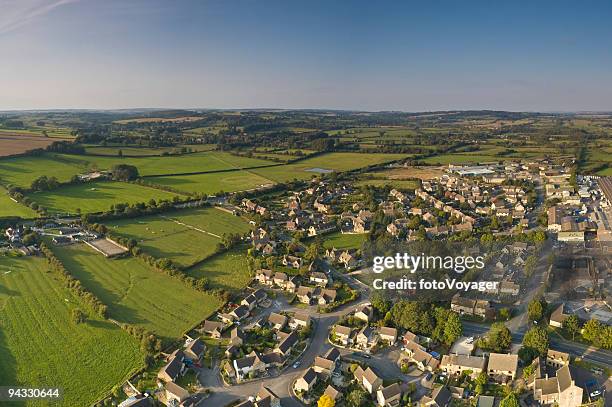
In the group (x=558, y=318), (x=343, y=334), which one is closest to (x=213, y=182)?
(x=343, y=334)

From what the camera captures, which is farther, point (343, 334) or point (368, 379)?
point (343, 334)

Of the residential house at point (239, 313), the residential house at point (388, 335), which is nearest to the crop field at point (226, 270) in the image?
the residential house at point (239, 313)

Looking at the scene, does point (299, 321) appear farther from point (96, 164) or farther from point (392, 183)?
point (96, 164)

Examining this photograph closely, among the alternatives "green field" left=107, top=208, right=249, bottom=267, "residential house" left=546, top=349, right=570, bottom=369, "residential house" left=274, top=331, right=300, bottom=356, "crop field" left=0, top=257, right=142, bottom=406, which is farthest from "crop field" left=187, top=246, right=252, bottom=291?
"residential house" left=546, top=349, right=570, bottom=369

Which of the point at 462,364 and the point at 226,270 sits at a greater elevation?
the point at 226,270

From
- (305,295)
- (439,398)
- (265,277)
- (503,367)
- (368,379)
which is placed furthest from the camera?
(265,277)

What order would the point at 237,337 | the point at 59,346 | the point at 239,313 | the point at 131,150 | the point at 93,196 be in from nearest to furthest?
the point at 59,346 → the point at 237,337 → the point at 239,313 → the point at 93,196 → the point at 131,150

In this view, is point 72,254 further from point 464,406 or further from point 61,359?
point 464,406

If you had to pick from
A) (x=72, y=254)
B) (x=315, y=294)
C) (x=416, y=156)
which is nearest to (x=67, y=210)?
(x=72, y=254)
